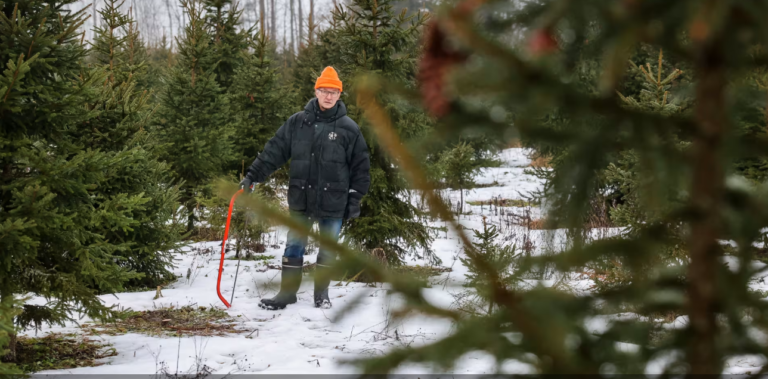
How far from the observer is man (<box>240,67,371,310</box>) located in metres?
5.52

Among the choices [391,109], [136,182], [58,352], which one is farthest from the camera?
[391,109]

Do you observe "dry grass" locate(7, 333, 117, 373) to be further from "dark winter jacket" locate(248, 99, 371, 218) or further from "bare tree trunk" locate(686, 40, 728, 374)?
"bare tree trunk" locate(686, 40, 728, 374)

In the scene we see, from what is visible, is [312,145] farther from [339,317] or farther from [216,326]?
[339,317]

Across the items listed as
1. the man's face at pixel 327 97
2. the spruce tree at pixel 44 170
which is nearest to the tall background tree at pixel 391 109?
the man's face at pixel 327 97

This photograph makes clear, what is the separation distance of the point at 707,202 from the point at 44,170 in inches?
142

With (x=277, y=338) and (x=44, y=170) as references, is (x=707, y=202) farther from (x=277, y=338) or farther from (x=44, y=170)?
(x=277, y=338)

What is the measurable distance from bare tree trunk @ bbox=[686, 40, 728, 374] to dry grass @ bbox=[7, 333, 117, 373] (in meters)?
3.94

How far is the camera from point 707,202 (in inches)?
40.7

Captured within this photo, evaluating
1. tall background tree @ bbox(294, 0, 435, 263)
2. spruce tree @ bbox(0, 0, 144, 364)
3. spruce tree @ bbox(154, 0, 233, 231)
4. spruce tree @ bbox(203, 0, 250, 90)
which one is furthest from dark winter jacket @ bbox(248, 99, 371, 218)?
spruce tree @ bbox(203, 0, 250, 90)

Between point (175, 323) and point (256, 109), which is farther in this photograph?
point (256, 109)

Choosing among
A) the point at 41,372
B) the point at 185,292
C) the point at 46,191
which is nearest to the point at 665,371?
the point at 46,191

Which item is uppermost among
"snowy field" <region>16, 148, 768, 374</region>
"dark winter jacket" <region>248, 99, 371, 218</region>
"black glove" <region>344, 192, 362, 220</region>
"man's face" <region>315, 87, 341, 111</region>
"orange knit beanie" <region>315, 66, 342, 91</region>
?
"orange knit beanie" <region>315, 66, 342, 91</region>

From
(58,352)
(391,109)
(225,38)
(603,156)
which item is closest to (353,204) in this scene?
(391,109)

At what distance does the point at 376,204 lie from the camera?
23.5 feet
